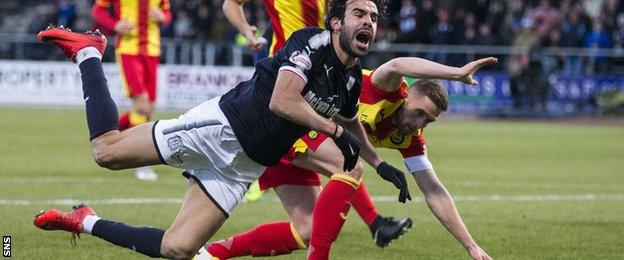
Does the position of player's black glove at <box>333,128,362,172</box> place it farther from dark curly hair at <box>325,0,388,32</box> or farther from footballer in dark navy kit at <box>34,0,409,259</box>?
Answer: dark curly hair at <box>325,0,388,32</box>

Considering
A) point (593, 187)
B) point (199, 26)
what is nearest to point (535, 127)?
point (199, 26)

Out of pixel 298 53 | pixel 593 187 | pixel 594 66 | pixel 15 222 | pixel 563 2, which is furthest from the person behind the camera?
pixel 563 2

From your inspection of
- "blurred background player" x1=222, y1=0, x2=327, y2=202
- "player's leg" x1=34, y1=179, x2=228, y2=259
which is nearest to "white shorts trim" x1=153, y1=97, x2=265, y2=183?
"player's leg" x1=34, y1=179, x2=228, y2=259

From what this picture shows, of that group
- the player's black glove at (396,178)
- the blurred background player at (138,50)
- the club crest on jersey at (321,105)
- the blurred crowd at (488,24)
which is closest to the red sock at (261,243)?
the player's black glove at (396,178)

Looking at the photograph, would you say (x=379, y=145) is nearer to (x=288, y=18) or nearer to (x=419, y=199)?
(x=288, y=18)

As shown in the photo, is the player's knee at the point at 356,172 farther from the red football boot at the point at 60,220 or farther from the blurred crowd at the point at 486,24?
the blurred crowd at the point at 486,24

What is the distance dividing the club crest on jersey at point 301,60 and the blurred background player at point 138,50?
772 cm

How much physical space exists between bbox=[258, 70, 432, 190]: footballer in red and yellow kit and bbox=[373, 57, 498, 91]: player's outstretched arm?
154mm

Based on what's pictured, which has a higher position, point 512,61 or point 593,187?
point 593,187

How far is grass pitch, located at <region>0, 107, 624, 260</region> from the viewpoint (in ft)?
29.0

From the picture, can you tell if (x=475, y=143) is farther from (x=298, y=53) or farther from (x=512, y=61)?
(x=298, y=53)

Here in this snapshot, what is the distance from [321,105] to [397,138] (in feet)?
4.15

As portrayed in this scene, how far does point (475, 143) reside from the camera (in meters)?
21.0

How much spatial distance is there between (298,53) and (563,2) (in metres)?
26.0
